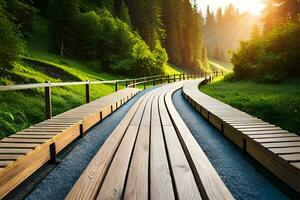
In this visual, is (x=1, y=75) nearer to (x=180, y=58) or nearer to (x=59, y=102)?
(x=59, y=102)

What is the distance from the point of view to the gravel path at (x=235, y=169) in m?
3.59

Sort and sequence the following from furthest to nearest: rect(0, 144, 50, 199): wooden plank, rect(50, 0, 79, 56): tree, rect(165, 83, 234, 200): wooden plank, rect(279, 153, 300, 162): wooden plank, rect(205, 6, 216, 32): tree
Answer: rect(205, 6, 216, 32): tree < rect(50, 0, 79, 56): tree < rect(279, 153, 300, 162): wooden plank < rect(0, 144, 50, 199): wooden plank < rect(165, 83, 234, 200): wooden plank

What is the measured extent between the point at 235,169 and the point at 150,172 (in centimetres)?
148

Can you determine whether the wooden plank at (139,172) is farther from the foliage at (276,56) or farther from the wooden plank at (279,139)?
the foliage at (276,56)

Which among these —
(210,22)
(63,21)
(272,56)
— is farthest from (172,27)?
(210,22)

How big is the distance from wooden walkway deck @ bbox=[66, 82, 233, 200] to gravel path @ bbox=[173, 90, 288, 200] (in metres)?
0.40

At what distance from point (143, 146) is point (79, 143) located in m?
1.68

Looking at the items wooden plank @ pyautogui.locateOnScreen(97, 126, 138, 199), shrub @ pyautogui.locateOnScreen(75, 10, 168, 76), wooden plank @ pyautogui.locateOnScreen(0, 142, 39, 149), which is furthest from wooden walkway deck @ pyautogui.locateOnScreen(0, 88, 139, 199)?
shrub @ pyautogui.locateOnScreen(75, 10, 168, 76)

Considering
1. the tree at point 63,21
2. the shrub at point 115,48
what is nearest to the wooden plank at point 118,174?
the shrub at point 115,48

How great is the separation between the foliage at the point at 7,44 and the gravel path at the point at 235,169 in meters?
7.38

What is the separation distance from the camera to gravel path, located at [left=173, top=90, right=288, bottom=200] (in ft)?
11.8

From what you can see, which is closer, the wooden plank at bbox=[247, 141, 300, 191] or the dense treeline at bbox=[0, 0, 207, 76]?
the wooden plank at bbox=[247, 141, 300, 191]

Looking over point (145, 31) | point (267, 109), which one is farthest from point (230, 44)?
point (267, 109)

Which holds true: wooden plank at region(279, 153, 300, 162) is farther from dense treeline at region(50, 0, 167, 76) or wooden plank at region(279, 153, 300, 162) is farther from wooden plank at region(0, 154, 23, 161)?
dense treeline at region(50, 0, 167, 76)
